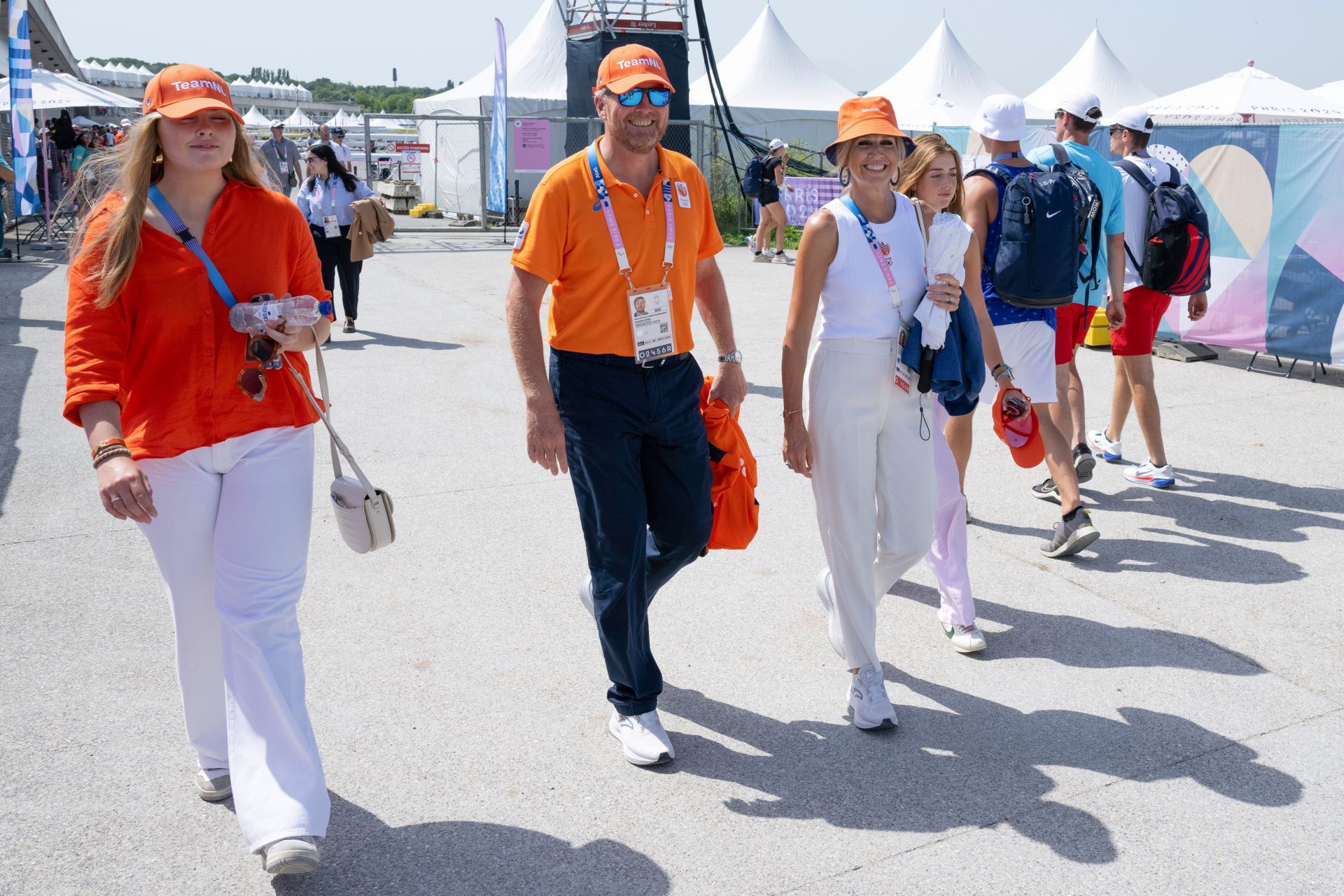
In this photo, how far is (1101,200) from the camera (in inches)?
224

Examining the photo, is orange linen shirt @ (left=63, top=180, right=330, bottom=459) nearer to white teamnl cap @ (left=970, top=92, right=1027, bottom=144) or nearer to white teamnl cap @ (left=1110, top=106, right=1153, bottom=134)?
white teamnl cap @ (left=970, top=92, right=1027, bottom=144)

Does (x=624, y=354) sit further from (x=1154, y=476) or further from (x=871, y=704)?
(x=1154, y=476)

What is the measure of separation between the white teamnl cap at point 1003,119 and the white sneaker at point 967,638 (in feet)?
7.19

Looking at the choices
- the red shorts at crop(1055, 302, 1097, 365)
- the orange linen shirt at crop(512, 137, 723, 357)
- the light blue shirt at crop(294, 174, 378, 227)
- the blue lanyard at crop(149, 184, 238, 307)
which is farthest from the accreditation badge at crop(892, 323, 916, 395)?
the light blue shirt at crop(294, 174, 378, 227)

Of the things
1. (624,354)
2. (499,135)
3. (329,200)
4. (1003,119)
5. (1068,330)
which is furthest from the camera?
(499,135)

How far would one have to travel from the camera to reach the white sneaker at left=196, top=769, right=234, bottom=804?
3.17 meters

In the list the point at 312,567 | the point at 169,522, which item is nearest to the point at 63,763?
the point at 169,522

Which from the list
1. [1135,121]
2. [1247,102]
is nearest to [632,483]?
[1135,121]

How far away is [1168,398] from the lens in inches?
330

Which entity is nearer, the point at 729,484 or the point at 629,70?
the point at 629,70

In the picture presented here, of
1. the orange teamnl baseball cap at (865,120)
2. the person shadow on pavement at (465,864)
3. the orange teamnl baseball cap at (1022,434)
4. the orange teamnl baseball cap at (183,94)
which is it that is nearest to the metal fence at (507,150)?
the orange teamnl baseball cap at (1022,434)

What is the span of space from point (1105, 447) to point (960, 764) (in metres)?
3.86

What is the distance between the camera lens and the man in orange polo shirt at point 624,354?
321cm

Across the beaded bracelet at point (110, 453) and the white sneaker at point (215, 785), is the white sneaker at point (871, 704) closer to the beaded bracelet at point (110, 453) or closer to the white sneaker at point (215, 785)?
the white sneaker at point (215, 785)
